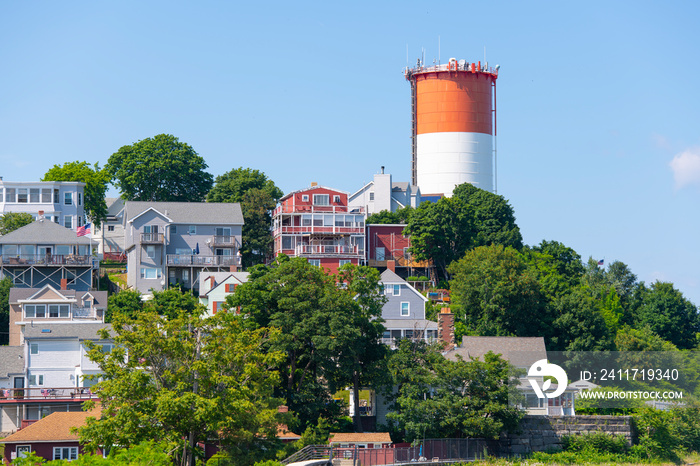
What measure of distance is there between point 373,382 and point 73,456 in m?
17.3

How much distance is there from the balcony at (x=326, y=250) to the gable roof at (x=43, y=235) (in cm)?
1795

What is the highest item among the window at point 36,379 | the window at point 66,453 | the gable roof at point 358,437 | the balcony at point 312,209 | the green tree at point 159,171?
the green tree at point 159,171

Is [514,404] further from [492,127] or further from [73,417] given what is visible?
[492,127]

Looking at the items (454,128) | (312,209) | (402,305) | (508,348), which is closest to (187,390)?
(508,348)

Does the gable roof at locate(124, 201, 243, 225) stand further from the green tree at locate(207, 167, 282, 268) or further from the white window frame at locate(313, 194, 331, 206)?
the white window frame at locate(313, 194, 331, 206)

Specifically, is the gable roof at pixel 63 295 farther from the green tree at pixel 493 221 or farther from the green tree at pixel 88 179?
the green tree at pixel 493 221

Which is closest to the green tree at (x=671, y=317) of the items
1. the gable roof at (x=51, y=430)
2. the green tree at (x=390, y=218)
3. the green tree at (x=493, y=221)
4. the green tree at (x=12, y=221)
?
the green tree at (x=493, y=221)

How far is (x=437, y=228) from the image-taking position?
295 feet

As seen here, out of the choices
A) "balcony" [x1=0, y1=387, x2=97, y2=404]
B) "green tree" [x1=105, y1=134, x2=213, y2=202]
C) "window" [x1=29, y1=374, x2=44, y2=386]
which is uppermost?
"green tree" [x1=105, y1=134, x2=213, y2=202]

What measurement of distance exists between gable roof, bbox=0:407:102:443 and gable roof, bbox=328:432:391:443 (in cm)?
1318

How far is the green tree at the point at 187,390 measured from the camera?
46.7 m

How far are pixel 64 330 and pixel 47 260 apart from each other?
16701 mm

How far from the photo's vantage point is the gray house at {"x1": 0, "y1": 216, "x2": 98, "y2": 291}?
8200 cm

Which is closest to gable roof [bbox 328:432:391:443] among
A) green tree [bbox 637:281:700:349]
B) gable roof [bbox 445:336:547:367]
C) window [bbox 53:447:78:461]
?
gable roof [bbox 445:336:547:367]
